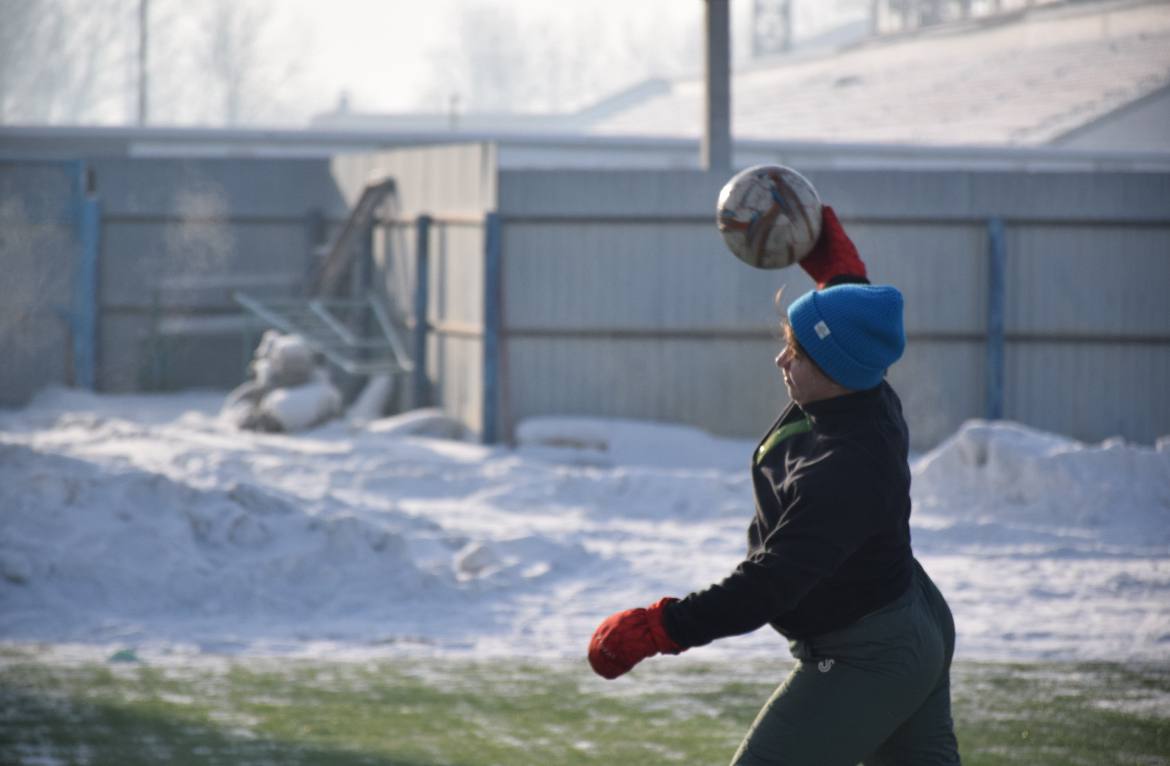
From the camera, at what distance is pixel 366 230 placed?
19953 mm

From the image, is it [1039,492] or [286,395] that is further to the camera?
[286,395]

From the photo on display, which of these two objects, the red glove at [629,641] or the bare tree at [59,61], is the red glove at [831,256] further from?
the bare tree at [59,61]

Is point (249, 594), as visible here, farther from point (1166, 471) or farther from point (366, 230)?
point (366, 230)

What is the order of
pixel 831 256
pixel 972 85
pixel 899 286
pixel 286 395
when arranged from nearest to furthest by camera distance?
pixel 831 256
pixel 899 286
pixel 286 395
pixel 972 85

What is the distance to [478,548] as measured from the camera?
1060 cm

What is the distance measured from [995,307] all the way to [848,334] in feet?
42.0

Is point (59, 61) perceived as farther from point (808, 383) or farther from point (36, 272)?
point (808, 383)

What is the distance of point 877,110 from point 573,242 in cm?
1827

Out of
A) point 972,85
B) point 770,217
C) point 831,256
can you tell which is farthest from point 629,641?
point 972,85

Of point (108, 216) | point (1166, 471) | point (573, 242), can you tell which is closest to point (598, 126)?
point (108, 216)

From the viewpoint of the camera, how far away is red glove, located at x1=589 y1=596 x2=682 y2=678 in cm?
347

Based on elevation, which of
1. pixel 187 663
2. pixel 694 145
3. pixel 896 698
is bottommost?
pixel 187 663

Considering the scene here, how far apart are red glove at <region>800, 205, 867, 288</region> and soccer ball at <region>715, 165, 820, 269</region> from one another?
1.6 inches

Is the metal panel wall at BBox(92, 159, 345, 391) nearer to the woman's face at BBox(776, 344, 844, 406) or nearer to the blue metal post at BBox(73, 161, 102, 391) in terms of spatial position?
the blue metal post at BBox(73, 161, 102, 391)
